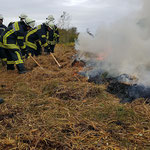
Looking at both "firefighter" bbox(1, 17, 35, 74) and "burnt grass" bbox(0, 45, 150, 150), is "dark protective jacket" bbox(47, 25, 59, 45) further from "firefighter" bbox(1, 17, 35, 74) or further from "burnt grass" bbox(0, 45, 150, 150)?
"burnt grass" bbox(0, 45, 150, 150)

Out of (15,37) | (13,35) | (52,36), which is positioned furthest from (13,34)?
(52,36)

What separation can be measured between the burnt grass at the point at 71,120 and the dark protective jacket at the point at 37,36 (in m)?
3.44

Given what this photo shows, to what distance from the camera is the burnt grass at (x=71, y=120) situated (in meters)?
2.17

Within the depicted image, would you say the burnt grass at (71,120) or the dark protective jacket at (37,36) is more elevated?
the dark protective jacket at (37,36)

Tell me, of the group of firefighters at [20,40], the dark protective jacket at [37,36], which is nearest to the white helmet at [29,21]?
the group of firefighters at [20,40]

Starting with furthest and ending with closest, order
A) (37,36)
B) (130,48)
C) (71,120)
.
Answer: (37,36) < (130,48) < (71,120)

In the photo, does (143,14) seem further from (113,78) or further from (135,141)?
(135,141)

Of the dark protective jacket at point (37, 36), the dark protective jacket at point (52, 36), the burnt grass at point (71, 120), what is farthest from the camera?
the dark protective jacket at point (52, 36)

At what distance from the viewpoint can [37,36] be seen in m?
7.64

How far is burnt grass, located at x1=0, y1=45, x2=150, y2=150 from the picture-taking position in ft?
7.12

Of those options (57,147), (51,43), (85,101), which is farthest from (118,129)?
(51,43)

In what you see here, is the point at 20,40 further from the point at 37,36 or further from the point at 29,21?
the point at 37,36

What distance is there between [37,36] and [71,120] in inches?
227

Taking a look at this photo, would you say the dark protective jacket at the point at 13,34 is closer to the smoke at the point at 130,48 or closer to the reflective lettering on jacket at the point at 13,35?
the reflective lettering on jacket at the point at 13,35
